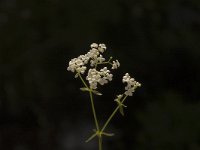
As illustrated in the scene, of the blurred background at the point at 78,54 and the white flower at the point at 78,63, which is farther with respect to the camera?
the blurred background at the point at 78,54

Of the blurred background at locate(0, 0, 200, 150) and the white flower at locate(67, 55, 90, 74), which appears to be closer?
the white flower at locate(67, 55, 90, 74)

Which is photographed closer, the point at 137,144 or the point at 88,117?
the point at 137,144

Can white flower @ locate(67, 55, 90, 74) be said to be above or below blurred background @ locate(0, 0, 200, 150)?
below

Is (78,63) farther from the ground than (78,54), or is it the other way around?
(78,54)

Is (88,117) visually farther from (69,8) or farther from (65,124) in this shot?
(69,8)

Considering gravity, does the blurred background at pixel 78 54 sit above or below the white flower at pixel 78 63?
above

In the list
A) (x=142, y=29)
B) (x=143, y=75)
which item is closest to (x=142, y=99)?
(x=143, y=75)

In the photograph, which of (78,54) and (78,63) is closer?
(78,63)

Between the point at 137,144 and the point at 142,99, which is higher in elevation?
the point at 142,99
